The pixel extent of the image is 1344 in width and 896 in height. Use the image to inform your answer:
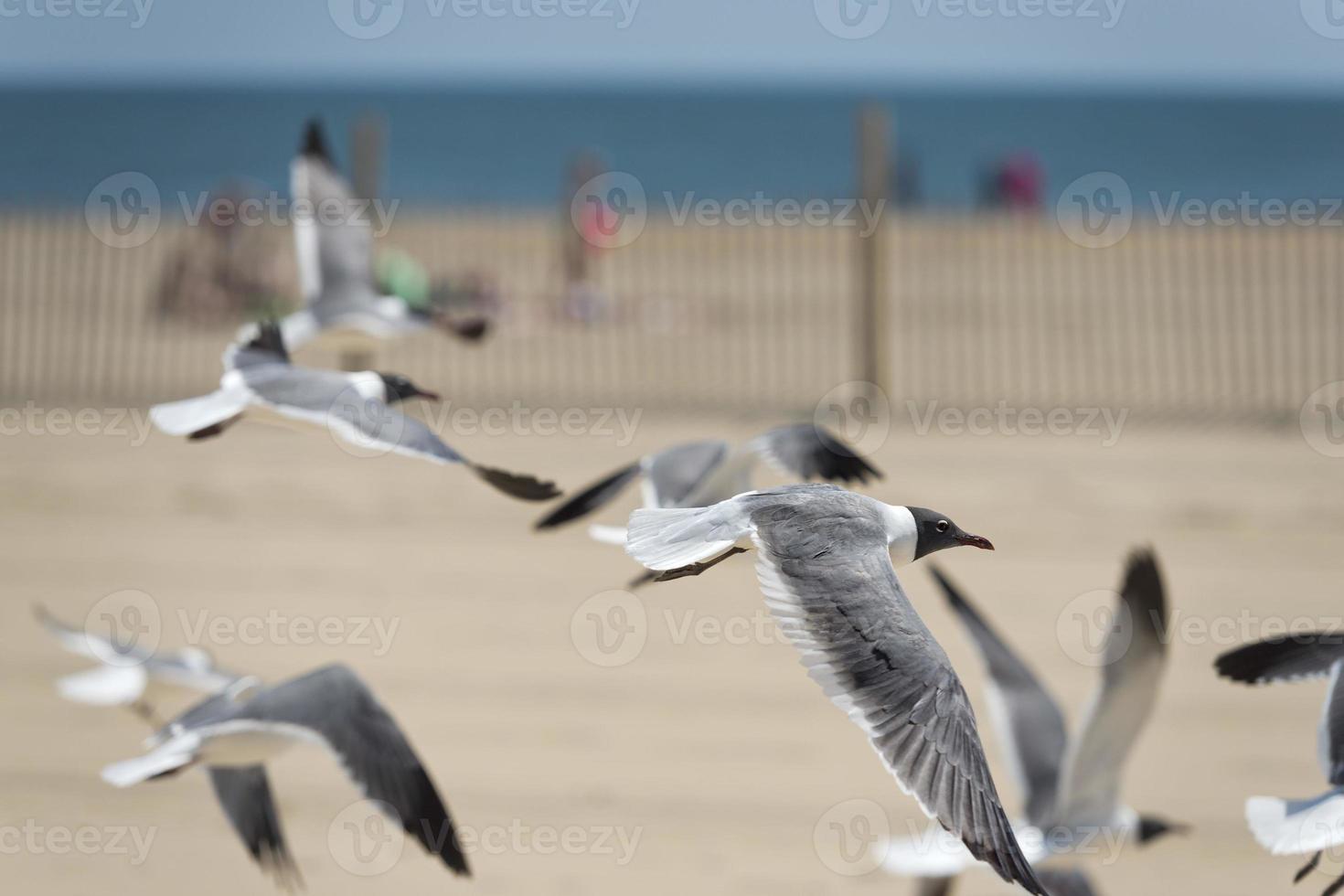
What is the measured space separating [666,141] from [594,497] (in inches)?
2826

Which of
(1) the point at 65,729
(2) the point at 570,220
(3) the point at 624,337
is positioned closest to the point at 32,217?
(2) the point at 570,220

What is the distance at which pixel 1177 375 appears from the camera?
631 inches

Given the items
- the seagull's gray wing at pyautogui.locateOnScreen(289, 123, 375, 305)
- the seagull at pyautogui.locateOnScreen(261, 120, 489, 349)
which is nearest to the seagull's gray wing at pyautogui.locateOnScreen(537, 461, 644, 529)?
the seagull at pyautogui.locateOnScreen(261, 120, 489, 349)

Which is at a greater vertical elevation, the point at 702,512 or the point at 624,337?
the point at 702,512

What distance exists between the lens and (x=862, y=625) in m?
3.12

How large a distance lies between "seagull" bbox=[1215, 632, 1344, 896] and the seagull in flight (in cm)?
107

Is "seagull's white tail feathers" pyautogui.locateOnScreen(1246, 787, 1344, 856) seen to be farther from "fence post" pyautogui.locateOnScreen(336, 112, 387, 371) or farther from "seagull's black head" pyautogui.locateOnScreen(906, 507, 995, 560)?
"fence post" pyautogui.locateOnScreen(336, 112, 387, 371)

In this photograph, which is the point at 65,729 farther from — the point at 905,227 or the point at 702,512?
the point at 905,227

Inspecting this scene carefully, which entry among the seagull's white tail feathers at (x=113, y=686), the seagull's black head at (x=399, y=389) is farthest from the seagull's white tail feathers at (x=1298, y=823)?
the seagull's white tail feathers at (x=113, y=686)

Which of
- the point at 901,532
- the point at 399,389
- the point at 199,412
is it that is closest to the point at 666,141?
the point at 399,389

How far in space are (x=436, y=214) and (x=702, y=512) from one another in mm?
21145

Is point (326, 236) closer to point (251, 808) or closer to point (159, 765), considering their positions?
point (251, 808)

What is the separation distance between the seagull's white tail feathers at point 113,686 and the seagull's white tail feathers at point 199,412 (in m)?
0.85

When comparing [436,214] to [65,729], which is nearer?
[65,729]
